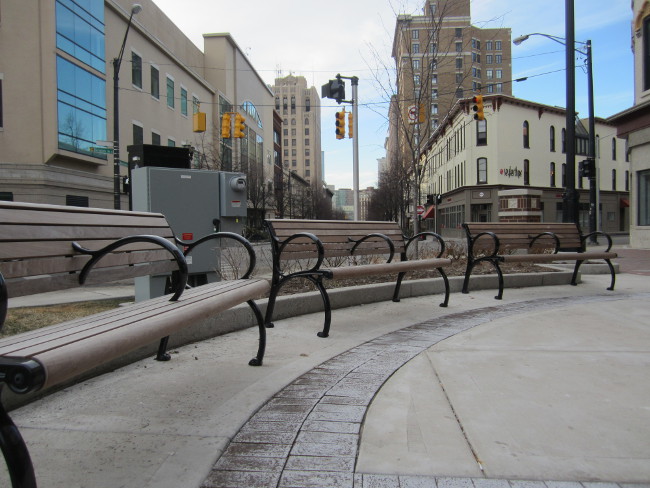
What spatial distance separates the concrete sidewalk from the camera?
2.05 m

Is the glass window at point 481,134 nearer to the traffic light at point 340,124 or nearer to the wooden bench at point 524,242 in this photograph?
the traffic light at point 340,124

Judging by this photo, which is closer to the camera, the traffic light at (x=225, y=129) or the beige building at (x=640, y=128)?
the beige building at (x=640, y=128)

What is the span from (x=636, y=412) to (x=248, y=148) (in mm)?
52844

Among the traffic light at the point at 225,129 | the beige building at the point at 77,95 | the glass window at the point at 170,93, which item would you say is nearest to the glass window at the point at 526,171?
the beige building at the point at 77,95

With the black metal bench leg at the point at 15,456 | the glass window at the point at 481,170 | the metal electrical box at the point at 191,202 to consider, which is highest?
the glass window at the point at 481,170

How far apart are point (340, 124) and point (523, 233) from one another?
1129 cm

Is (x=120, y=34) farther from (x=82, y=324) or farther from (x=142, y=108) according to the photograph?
(x=82, y=324)

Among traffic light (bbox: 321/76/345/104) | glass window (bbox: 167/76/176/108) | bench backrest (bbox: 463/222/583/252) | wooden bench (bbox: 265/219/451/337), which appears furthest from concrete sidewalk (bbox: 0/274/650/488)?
glass window (bbox: 167/76/176/108)

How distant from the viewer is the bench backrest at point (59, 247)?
7.11 ft

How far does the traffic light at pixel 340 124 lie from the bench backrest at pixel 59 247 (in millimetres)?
15054

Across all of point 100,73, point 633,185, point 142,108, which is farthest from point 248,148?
point 633,185

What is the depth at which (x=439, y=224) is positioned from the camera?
60.5 metres

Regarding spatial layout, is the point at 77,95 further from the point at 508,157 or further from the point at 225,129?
the point at 508,157

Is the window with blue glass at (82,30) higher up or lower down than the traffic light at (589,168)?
higher up
